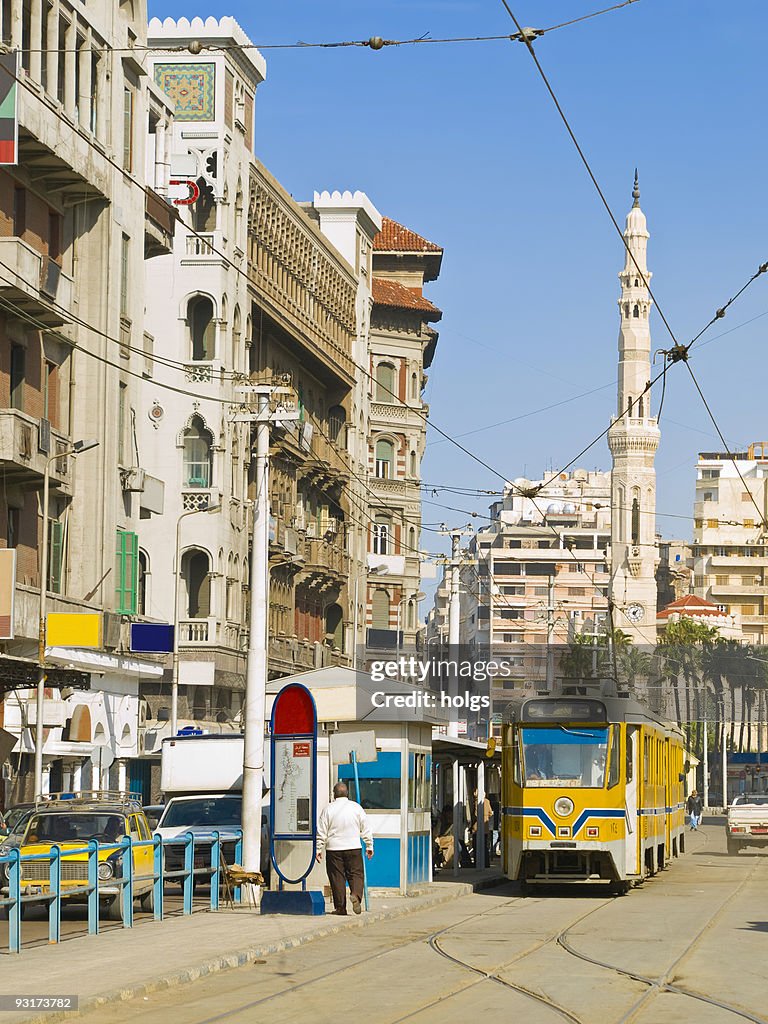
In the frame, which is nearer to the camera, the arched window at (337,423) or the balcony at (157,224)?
the balcony at (157,224)

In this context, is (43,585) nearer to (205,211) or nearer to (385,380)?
(205,211)

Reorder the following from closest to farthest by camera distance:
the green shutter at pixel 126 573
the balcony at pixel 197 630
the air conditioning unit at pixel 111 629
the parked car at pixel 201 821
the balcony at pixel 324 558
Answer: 1. the parked car at pixel 201 821
2. the air conditioning unit at pixel 111 629
3. the green shutter at pixel 126 573
4. the balcony at pixel 197 630
5. the balcony at pixel 324 558

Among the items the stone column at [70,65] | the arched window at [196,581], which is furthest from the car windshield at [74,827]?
the arched window at [196,581]

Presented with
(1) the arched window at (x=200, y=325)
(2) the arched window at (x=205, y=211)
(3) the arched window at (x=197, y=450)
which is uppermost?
(2) the arched window at (x=205, y=211)

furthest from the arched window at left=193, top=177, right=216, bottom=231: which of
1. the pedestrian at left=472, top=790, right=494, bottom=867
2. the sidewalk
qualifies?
the sidewalk

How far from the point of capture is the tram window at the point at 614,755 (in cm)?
2969

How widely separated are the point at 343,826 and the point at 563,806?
8.42 metres

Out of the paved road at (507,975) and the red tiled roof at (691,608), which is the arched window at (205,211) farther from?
the red tiled roof at (691,608)

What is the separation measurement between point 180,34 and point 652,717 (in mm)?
32251

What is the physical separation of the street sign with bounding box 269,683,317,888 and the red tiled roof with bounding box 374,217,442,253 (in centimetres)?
6996

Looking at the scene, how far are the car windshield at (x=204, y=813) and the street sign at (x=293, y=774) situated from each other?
8438 millimetres

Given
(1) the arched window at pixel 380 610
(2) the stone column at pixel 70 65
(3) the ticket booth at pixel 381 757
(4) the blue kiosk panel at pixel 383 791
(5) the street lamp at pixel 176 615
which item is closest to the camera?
(3) the ticket booth at pixel 381 757

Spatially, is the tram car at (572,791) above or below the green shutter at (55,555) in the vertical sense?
below

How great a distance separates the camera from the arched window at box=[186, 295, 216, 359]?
5856 centimetres
